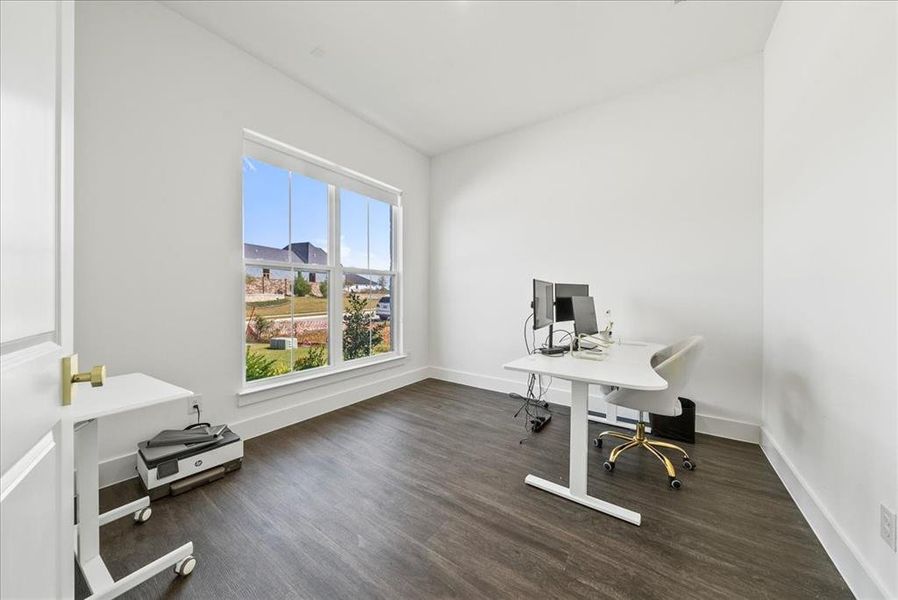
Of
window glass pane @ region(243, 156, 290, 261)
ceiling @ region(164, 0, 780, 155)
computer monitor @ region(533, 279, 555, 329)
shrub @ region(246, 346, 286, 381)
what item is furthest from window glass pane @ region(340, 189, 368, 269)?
computer monitor @ region(533, 279, 555, 329)

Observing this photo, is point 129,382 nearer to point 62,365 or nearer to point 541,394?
point 62,365

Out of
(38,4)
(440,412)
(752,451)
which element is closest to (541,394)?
(440,412)

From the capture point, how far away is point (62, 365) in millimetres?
691

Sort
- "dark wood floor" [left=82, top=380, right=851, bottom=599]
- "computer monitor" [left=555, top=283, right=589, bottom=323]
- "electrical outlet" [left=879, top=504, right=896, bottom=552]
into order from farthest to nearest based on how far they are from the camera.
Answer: "computer monitor" [left=555, top=283, right=589, bottom=323], "dark wood floor" [left=82, top=380, right=851, bottom=599], "electrical outlet" [left=879, top=504, right=896, bottom=552]

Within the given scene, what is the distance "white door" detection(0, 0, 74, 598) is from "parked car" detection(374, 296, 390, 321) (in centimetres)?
344

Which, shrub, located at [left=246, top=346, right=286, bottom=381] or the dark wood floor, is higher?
shrub, located at [left=246, top=346, right=286, bottom=381]

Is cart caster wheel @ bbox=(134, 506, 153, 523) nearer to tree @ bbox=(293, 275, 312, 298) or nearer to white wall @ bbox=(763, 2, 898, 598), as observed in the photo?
tree @ bbox=(293, 275, 312, 298)

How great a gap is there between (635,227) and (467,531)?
3011 millimetres

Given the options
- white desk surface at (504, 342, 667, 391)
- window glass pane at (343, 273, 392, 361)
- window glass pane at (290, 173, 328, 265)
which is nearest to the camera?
white desk surface at (504, 342, 667, 391)

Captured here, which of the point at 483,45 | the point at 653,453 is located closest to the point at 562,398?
the point at 653,453

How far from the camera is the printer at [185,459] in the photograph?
1.95m

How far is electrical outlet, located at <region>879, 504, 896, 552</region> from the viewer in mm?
1194

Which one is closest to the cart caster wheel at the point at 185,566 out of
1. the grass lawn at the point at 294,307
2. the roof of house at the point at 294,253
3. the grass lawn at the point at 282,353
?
the grass lawn at the point at 282,353

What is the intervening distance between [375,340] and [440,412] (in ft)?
4.22
